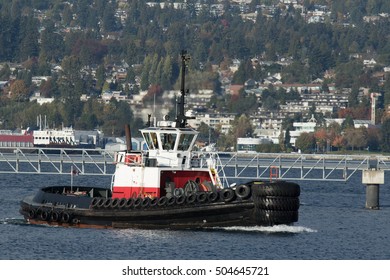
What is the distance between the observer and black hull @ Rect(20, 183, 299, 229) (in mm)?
81688

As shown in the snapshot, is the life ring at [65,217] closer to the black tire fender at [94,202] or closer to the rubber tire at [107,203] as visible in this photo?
the black tire fender at [94,202]

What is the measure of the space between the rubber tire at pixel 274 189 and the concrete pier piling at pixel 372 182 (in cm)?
2663

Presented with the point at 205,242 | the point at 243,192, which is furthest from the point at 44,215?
the point at 243,192

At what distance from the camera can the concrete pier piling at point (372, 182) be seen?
108 metres

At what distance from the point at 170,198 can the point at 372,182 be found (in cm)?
2811

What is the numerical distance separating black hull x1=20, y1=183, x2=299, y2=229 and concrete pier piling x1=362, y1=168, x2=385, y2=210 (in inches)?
1019

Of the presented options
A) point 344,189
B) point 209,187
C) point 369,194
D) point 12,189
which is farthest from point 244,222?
point 344,189

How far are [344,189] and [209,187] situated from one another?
62.2m

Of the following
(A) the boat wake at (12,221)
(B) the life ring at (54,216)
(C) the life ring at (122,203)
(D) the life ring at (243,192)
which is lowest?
(A) the boat wake at (12,221)

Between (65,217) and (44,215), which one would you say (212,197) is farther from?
(44,215)

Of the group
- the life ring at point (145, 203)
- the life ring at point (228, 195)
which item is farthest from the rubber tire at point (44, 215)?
the life ring at point (228, 195)

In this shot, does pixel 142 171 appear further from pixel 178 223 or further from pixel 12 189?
pixel 12 189

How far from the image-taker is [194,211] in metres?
82.6

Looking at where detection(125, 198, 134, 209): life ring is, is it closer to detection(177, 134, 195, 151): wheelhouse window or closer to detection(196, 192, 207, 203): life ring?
detection(196, 192, 207, 203): life ring
